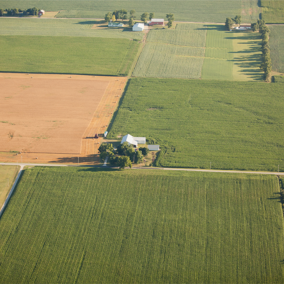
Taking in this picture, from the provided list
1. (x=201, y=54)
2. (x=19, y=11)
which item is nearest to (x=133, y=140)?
(x=201, y=54)

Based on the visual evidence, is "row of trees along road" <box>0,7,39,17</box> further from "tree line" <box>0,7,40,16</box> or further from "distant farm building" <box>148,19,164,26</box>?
"distant farm building" <box>148,19,164,26</box>

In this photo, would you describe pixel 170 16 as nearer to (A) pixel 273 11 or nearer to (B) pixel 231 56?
(B) pixel 231 56

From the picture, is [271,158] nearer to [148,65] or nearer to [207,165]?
[207,165]

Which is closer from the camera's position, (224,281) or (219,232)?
(224,281)

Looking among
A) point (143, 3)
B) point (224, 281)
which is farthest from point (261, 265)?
point (143, 3)

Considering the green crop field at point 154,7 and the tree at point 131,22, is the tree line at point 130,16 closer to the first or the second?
the tree at point 131,22
